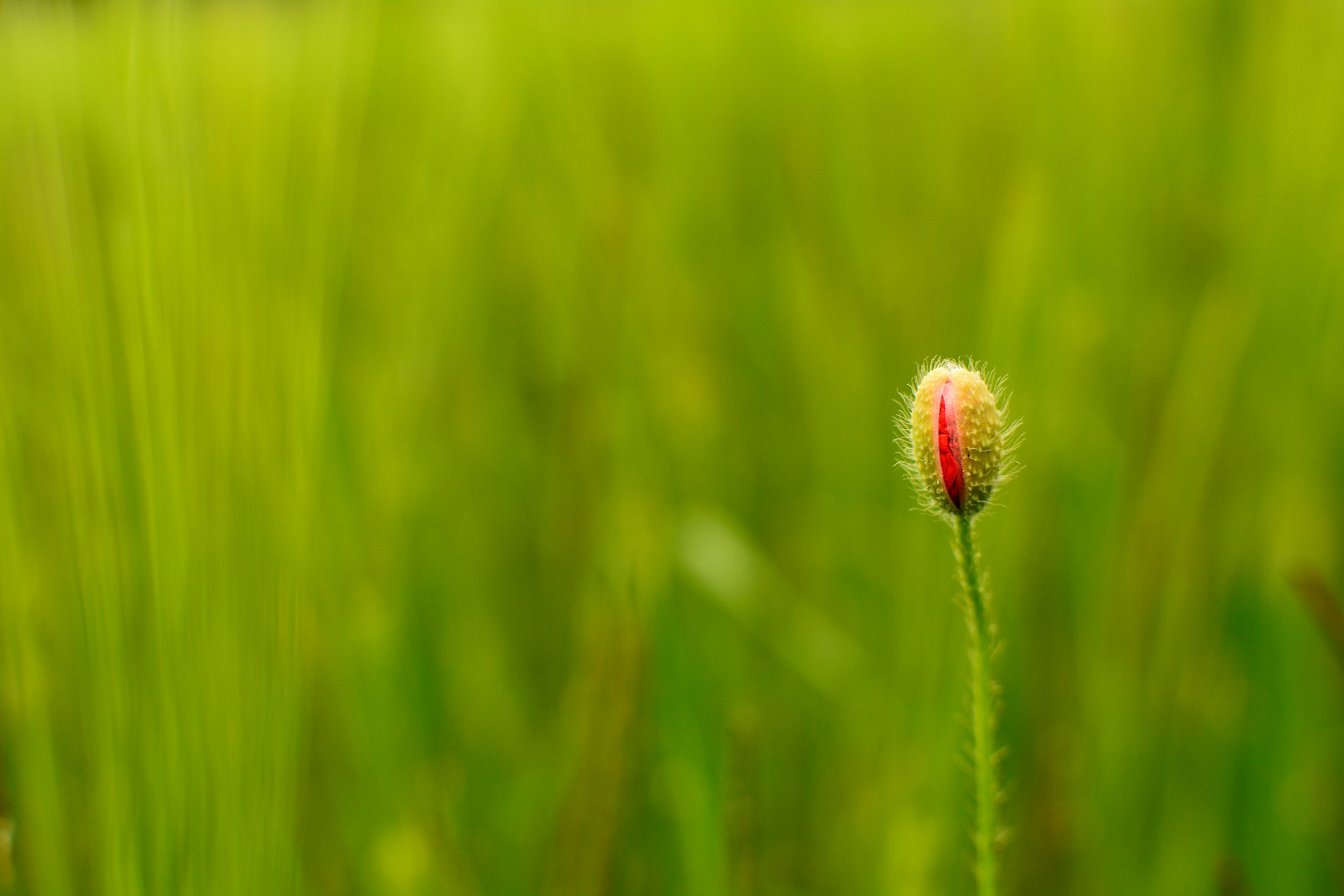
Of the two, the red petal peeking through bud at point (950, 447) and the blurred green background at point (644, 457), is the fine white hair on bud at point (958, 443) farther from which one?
the blurred green background at point (644, 457)

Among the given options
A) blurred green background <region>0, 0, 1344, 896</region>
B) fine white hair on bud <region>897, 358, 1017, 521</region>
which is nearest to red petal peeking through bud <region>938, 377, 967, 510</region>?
fine white hair on bud <region>897, 358, 1017, 521</region>

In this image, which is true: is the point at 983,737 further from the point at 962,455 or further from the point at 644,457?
the point at 644,457

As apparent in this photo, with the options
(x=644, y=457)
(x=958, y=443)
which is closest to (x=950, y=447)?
(x=958, y=443)

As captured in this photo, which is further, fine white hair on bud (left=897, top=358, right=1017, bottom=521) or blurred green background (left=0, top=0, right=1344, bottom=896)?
blurred green background (left=0, top=0, right=1344, bottom=896)

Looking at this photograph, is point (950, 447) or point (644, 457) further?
point (644, 457)

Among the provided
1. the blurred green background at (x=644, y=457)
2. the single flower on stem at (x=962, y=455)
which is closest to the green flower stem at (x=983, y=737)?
the single flower on stem at (x=962, y=455)

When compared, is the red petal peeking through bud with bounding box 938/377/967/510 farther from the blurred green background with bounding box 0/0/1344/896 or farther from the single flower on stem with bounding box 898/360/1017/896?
the blurred green background with bounding box 0/0/1344/896
